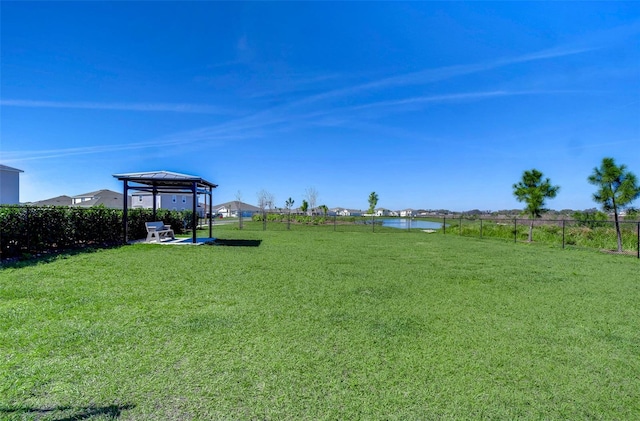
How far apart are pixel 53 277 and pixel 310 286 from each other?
4854mm

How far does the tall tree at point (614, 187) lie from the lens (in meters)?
12.1

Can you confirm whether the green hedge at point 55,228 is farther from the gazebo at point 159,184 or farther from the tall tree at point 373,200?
the tall tree at point 373,200

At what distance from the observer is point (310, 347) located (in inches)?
124

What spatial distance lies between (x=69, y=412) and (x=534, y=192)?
1992 centimetres

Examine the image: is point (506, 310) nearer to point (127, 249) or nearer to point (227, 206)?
point (127, 249)

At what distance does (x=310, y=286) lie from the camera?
5.70 meters

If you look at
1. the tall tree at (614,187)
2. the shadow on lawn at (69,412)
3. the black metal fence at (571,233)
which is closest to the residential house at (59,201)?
the black metal fence at (571,233)

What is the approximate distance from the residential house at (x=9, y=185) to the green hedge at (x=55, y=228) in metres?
18.8

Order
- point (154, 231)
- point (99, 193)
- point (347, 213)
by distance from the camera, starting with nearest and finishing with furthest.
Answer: point (154, 231) < point (99, 193) < point (347, 213)

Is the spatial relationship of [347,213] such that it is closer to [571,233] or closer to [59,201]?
[59,201]

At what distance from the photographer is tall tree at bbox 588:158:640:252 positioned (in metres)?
12.1

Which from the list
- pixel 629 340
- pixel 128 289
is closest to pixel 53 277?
pixel 128 289

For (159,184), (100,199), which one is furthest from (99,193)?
(159,184)

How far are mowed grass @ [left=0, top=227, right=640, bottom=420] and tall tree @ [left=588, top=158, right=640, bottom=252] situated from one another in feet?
27.8
